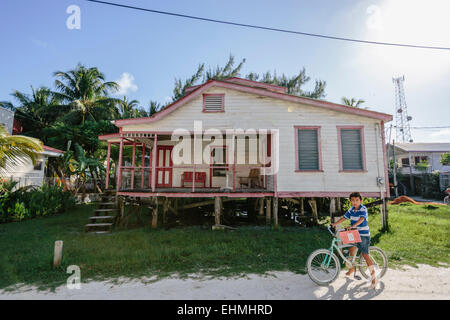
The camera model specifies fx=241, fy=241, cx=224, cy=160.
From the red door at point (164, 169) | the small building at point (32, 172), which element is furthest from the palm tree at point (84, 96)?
the red door at point (164, 169)

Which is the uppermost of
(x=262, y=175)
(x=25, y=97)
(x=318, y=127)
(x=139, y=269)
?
(x=25, y=97)

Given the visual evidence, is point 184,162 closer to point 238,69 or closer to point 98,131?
point 98,131

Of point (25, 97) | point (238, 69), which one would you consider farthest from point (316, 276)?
point (25, 97)

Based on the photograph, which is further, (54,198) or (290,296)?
(54,198)

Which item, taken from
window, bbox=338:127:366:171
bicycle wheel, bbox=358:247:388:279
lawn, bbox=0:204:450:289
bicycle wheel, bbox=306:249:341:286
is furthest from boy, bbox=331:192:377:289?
window, bbox=338:127:366:171

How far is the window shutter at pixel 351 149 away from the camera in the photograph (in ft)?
33.8

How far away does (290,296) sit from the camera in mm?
4508

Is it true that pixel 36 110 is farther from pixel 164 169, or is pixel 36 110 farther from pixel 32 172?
pixel 164 169

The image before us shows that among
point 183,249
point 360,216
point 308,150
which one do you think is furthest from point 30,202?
point 360,216

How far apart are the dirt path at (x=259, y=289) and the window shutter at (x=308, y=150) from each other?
541cm

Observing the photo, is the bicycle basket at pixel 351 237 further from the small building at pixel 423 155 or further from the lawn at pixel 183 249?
the small building at pixel 423 155

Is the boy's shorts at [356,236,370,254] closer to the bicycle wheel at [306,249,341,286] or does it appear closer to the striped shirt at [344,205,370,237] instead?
the striped shirt at [344,205,370,237]

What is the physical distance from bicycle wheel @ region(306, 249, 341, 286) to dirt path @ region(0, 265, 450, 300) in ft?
0.50
